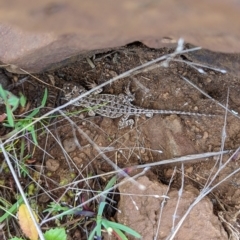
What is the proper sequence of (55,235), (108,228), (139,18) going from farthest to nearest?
(108,228) → (55,235) → (139,18)

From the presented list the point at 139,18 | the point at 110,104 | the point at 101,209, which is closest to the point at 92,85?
the point at 110,104

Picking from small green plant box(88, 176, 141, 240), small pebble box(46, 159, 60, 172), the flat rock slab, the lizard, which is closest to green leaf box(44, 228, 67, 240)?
small green plant box(88, 176, 141, 240)

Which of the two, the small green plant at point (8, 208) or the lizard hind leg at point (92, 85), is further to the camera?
the lizard hind leg at point (92, 85)

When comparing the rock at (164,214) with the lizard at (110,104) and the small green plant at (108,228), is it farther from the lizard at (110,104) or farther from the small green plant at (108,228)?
the lizard at (110,104)

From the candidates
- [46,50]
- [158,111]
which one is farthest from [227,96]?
[46,50]

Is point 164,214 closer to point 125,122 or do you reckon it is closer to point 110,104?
point 125,122

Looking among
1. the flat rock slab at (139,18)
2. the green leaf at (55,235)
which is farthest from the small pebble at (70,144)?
the flat rock slab at (139,18)

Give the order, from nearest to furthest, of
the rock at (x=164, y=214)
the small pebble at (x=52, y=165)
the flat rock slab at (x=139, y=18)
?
the flat rock slab at (x=139, y=18) < the rock at (x=164, y=214) < the small pebble at (x=52, y=165)

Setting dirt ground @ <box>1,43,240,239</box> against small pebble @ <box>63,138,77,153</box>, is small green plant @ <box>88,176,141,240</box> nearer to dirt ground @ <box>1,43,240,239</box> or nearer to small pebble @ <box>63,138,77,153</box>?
dirt ground @ <box>1,43,240,239</box>
